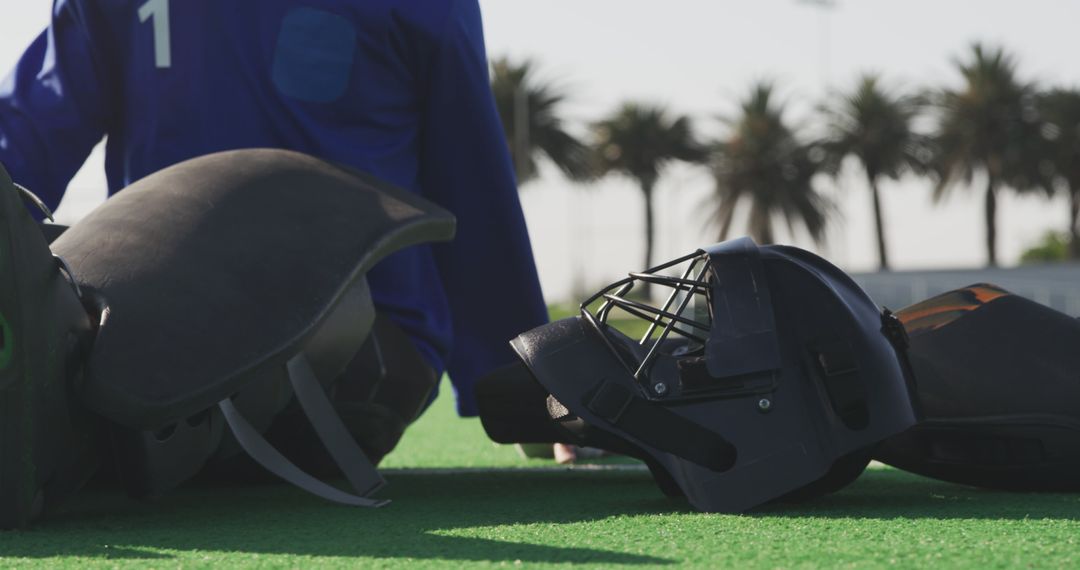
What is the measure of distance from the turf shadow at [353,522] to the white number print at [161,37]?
0.91 metres

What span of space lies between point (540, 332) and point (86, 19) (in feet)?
4.72

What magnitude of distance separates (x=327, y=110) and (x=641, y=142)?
49.9m

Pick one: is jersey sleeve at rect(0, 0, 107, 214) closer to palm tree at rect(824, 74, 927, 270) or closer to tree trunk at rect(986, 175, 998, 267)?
tree trunk at rect(986, 175, 998, 267)

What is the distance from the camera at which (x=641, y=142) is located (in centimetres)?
5225

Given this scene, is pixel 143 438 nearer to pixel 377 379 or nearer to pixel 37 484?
pixel 37 484

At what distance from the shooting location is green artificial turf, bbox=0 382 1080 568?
5.09 feet

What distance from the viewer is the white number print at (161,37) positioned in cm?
279

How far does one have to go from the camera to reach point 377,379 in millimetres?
2586

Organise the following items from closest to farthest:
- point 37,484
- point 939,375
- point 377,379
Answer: point 37,484 → point 939,375 → point 377,379

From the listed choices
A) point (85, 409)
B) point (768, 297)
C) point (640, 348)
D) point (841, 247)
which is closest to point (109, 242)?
point (85, 409)

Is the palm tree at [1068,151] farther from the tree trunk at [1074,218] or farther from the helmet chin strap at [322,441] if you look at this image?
the helmet chin strap at [322,441]

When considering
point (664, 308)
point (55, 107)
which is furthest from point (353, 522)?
point (55, 107)

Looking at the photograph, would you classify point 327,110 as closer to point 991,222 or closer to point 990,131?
point 991,222

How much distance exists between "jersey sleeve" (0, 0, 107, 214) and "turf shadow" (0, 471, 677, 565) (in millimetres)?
866
